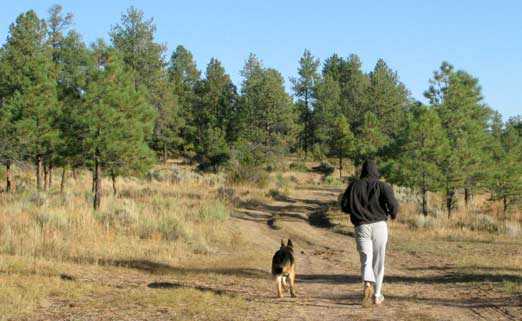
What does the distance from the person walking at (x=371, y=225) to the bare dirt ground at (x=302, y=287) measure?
389 millimetres

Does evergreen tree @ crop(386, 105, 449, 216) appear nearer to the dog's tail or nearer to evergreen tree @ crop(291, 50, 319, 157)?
the dog's tail

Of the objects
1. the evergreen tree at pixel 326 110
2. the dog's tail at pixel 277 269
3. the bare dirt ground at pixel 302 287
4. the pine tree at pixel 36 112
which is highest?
the evergreen tree at pixel 326 110

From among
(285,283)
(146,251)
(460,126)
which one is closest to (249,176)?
(460,126)

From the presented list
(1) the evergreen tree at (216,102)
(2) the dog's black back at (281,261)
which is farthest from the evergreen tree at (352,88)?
(2) the dog's black back at (281,261)

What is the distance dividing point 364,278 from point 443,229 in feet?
41.3

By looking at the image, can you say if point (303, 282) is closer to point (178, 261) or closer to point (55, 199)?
point (178, 261)

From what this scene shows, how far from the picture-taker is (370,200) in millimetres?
7391

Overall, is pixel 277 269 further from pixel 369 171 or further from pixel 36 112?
pixel 36 112

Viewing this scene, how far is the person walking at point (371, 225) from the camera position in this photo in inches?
289

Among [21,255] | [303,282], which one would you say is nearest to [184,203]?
[21,255]

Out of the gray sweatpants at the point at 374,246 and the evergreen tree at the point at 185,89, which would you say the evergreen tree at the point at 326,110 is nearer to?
the evergreen tree at the point at 185,89

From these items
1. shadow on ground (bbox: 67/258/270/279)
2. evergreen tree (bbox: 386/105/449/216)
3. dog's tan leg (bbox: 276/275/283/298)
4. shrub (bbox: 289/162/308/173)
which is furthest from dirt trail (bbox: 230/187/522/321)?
shrub (bbox: 289/162/308/173)

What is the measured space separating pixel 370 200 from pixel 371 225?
343 mm

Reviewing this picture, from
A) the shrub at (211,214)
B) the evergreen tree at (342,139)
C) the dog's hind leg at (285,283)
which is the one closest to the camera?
the dog's hind leg at (285,283)
